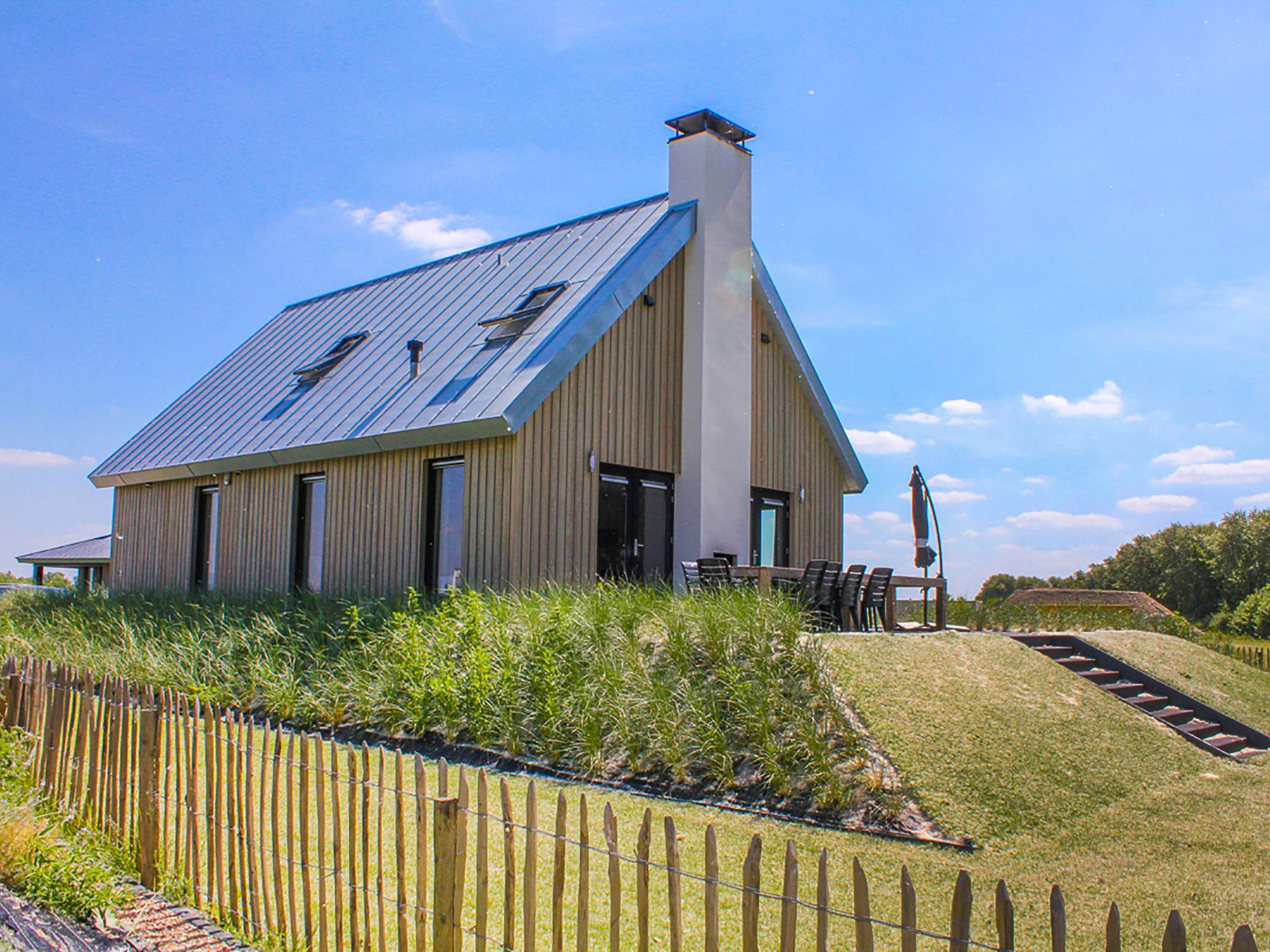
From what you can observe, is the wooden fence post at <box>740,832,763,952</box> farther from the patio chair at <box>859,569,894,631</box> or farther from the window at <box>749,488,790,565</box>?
the window at <box>749,488,790,565</box>

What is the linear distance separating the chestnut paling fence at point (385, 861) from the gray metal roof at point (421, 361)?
20.2 ft

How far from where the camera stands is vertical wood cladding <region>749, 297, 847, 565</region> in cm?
1670

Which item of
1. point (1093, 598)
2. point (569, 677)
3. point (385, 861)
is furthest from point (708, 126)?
point (1093, 598)

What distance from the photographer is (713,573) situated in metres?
12.5

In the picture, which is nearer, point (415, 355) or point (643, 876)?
point (643, 876)

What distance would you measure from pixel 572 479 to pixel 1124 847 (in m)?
8.04

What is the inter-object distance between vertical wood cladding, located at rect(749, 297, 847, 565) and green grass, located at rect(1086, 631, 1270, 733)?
483cm

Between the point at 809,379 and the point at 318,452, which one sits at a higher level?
the point at 809,379

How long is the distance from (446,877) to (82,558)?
96.7 ft

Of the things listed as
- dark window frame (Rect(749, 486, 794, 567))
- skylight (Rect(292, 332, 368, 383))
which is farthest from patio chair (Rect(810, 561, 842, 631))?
skylight (Rect(292, 332, 368, 383))

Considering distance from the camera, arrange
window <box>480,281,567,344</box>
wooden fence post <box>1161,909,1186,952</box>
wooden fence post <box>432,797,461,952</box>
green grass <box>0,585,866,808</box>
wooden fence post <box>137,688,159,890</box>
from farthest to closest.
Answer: window <box>480,281,567,344</box> < green grass <box>0,585,866,808</box> < wooden fence post <box>137,688,159,890</box> < wooden fence post <box>432,797,461,952</box> < wooden fence post <box>1161,909,1186,952</box>

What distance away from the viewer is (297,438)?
614 inches

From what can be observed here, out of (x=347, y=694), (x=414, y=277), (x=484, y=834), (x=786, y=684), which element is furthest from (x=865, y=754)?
(x=414, y=277)

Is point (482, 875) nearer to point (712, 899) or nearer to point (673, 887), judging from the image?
point (673, 887)
